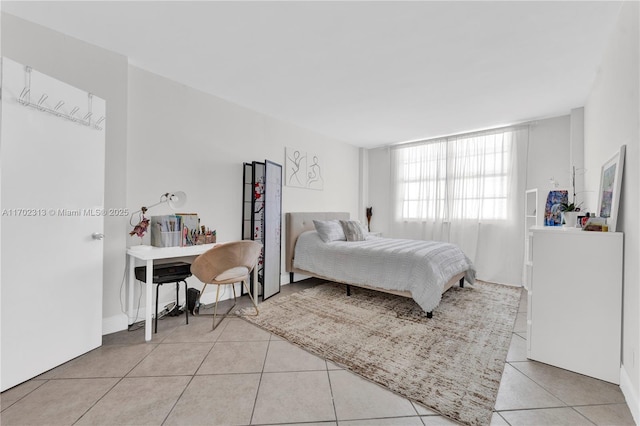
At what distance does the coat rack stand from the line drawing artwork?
8.22ft

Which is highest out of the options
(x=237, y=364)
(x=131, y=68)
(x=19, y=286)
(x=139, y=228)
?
(x=131, y=68)

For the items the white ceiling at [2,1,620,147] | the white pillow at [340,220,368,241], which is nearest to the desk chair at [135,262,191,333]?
the white ceiling at [2,1,620,147]

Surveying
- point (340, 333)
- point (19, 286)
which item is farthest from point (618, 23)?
point (19, 286)

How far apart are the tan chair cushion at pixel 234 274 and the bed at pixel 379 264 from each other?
1.29 meters

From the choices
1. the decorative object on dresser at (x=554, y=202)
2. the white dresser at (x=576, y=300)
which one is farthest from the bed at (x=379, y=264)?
the decorative object on dresser at (x=554, y=202)

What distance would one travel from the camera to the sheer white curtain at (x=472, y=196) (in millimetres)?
4367

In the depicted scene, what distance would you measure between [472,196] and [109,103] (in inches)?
202

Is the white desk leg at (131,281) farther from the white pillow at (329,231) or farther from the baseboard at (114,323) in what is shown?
the white pillow at (329,231)

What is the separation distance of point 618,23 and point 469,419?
2.90 metres

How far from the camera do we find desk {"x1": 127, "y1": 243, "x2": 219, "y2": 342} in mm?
2363

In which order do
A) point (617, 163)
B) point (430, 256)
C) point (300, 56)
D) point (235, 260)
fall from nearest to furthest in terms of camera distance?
point (617, 163)
point (300, 56)
point (235, 260)
point (430, 256)

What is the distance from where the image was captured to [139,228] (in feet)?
8.54

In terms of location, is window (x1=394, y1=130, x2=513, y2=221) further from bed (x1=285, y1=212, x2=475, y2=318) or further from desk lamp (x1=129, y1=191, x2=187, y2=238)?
desk lamp (x1=129, y1=191, x2=187, y2=238)

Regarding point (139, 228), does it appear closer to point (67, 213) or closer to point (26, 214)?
point (67, 213)
